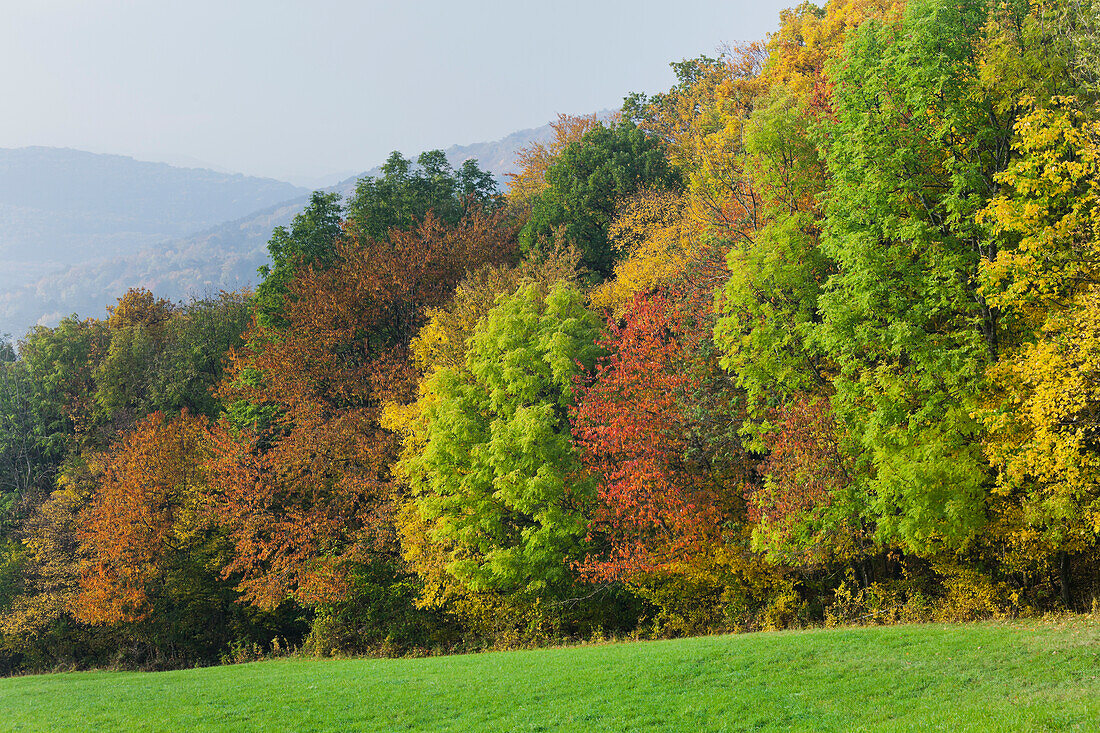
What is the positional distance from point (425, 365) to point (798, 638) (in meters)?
24.6

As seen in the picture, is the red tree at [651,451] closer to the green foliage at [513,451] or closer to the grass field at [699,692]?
the green foliage at [513,451]

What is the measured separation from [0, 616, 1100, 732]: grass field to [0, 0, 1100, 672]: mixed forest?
4.89m

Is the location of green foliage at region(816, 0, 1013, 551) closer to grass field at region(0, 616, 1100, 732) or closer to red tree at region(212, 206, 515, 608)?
grass field at region(0, 616, 1100, 732)

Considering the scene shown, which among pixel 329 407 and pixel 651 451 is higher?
pixel 329 407

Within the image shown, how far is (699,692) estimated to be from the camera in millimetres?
15922

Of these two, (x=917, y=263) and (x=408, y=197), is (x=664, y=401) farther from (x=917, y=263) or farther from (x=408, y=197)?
(x=408, y=197)

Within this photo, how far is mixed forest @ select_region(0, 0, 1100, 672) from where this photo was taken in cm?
2127

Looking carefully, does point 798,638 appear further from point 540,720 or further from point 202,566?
point 202,566

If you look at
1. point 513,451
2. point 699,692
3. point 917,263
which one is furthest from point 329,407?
point 699,692

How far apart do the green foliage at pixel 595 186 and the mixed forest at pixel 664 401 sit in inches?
10.3

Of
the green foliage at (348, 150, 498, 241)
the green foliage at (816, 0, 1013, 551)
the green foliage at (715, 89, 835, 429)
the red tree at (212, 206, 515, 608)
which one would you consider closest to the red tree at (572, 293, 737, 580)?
the green foliage at (715, 89, 835, 429)

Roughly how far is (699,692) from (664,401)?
15357 mm

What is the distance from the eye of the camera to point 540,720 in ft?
49.5

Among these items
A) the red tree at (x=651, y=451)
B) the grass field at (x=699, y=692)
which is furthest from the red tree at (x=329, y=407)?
the grass field at (x=699, y=692)
